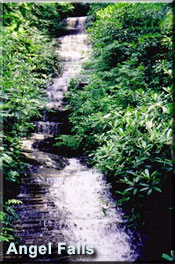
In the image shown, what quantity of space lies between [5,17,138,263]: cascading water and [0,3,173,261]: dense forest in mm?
238

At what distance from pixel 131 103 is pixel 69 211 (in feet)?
8.42

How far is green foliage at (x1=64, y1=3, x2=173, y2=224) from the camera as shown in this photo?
10.7 ft

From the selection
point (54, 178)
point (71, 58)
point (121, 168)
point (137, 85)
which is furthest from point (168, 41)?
point (71, 58)

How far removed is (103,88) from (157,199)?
12.8 feet

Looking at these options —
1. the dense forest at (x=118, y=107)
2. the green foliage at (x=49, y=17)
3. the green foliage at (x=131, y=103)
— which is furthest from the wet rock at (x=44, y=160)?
the green foliage at (x=49, y=17)

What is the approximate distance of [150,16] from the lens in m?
6.21

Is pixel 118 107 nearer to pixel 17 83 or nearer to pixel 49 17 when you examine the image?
pixel 17 83

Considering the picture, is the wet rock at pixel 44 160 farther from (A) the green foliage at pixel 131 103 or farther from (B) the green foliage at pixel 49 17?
(B) the green foliage at pixel 49 17

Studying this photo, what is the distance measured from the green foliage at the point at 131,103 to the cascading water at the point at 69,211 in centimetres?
38

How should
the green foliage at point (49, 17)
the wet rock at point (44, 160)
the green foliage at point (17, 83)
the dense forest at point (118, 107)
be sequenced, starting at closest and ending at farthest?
1. the green foliage at point (17, 83)
2. the dense forest at point (118, 107)
3. the wet rock at point (44, 160)
4. the green foliage at point (49, 17)

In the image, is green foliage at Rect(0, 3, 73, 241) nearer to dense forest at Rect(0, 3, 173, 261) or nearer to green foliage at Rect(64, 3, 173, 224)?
dense forest at Rect(0, 3, 173, 261)

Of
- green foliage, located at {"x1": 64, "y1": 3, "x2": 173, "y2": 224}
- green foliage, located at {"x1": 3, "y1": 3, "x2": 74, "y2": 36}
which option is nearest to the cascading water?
green foliage, located at {"x1": 64, "y1": 3, "x2": 173, "y2": 224}

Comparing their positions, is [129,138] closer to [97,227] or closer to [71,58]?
[97,227]

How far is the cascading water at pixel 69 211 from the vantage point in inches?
138
